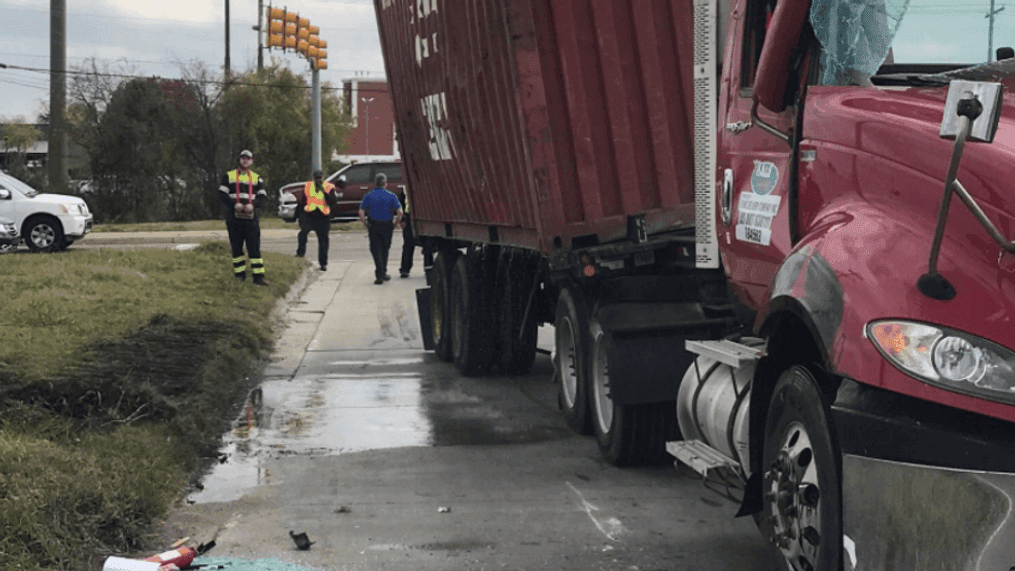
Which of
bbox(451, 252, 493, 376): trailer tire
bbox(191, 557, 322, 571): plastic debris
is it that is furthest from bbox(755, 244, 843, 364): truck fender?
bbox(451, 252, 493, 376): trailer tire

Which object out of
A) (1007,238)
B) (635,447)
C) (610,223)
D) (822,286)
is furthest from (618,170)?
(1007,238)

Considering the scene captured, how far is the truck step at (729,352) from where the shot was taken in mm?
5703

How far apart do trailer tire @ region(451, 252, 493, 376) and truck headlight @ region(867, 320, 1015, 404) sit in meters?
8.80

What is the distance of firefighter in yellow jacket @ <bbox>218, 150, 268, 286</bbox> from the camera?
19438 mm

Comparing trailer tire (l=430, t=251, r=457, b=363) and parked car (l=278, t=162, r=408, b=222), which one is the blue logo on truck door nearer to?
trailer tire (l=430, t=251, r=457, b=363)

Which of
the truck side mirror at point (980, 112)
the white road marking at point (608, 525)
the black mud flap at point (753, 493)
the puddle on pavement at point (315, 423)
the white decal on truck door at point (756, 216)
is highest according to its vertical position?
the truck side mirror at point (980, 112)

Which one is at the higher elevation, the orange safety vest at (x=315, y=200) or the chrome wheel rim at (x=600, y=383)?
the orange safety vest at (x=315, y=200)

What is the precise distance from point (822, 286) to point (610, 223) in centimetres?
430

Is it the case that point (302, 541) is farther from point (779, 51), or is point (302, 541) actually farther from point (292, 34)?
point (292, 34)

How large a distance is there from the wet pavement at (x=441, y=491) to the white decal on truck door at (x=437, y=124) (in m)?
2.03

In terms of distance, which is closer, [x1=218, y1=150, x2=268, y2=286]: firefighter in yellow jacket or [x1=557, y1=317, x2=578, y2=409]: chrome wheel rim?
[x1=557, y1=317, x2=578, y2=409]: chrome wheel rim

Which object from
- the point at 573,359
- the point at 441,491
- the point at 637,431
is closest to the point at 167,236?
the point at 573,359

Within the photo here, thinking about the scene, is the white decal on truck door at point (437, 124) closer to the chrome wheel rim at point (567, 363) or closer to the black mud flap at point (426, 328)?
the black mud flap at point (426, 328)

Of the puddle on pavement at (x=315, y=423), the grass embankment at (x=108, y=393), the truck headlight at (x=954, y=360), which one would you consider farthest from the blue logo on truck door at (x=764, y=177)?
the puddle on pavement at (x=315, y=423)
